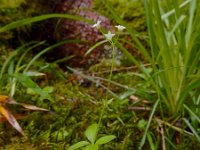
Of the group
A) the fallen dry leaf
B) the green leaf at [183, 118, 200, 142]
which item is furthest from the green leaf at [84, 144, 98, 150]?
the green leaf at [183, 118, 200, 142]

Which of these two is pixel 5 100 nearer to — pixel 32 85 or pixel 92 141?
pixel 32 85

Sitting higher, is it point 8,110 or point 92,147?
point 8,110

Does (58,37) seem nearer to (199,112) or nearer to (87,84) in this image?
(87,84)

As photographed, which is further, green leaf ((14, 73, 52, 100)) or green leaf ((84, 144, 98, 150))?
green leaf ((14, 73, 52, 100))

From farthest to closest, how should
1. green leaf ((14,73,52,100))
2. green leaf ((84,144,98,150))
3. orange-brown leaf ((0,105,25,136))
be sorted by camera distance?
green leaf ((14,73,52,100))
orange-brown leaf ((0,105,25,136))
green leaf ((84,144,98,150))

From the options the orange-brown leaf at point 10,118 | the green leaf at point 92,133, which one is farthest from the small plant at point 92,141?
the orange-brown leaf at point 10,118

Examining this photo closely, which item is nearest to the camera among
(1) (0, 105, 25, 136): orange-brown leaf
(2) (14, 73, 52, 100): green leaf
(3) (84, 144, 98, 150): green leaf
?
(3) (84, 144, 98, 150): green leaf

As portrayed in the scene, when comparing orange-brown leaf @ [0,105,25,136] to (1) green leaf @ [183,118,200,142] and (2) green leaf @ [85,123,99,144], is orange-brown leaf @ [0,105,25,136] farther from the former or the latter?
(1) green leaf @ [183,118,200,142]

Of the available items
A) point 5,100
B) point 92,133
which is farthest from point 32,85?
point 92,133

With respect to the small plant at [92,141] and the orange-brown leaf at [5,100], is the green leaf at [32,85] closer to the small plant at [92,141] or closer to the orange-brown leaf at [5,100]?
the orange-brown leaf at [5,100]
